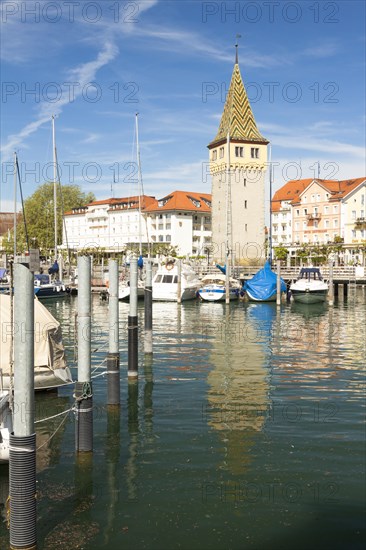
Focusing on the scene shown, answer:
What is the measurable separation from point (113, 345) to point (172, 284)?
43878 mm

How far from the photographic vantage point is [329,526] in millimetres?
10367

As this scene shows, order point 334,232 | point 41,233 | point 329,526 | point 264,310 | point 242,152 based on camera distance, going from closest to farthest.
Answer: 1. point 329,526
2. point 264,310
3. point 242,152
4. point 334,232
5. point 41,233

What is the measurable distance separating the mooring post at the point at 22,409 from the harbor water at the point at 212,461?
1311 millimetres

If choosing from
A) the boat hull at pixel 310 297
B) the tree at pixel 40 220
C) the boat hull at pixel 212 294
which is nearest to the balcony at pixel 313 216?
the tree at pixel 40 220

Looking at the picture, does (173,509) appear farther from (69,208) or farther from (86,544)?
(69,208)

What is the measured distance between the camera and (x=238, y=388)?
20.1m

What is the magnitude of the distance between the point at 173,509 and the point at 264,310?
41287 millimetres

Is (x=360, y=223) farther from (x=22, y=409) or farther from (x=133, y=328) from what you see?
(x=22, y=409)

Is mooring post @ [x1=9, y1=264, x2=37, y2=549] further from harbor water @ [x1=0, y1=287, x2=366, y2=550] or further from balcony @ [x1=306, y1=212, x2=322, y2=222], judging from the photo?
balcony @ [x1=306, y1=212, x2=322, y2=222]

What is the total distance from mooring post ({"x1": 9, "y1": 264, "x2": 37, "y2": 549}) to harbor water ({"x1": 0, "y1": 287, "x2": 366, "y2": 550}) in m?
1.31

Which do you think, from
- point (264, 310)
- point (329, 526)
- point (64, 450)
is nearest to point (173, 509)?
point (329, 526)

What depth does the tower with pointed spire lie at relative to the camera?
9500 cm

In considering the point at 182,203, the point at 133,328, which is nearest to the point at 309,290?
the point at 133,328

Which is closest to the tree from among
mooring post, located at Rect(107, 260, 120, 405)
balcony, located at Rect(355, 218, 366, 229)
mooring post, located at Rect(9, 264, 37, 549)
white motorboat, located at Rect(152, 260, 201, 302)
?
balcony, located at Rect(355, 218, 366, 229)
